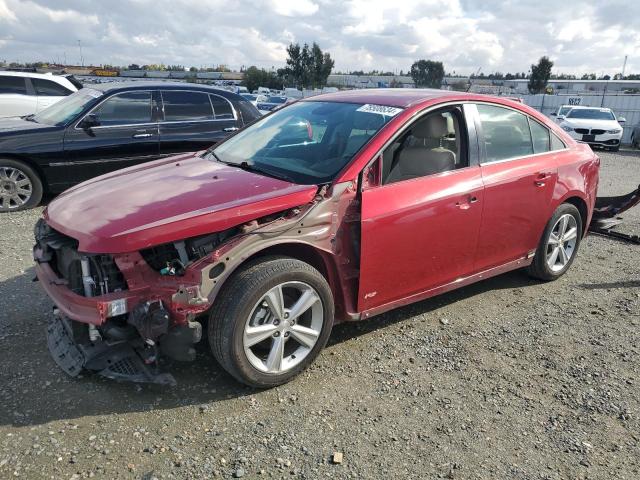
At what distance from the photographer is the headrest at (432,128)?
12.4ft

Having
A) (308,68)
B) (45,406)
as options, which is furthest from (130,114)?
(308,68)

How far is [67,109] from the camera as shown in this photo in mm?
7234

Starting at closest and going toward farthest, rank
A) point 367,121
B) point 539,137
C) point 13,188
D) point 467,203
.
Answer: point 367,121
point 467,203
point 539,137
point 13,188

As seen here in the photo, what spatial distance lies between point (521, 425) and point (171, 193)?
2.45 m

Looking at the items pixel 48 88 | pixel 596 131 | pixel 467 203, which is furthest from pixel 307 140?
pixel 596 131

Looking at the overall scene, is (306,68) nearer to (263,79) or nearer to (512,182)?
(263,79)

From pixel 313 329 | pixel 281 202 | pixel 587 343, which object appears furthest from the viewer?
pixel 587 343

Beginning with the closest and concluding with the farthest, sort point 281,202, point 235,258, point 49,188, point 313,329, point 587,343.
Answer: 1. point 235,258
2. point 281,202
3. point 313,329
4. point 587,343
5. point 49,188

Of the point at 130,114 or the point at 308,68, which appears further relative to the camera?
the point at 308,68

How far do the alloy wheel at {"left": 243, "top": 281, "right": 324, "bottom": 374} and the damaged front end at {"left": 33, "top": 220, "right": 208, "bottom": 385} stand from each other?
338 millimetres

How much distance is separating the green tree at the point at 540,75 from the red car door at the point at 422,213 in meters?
55.5

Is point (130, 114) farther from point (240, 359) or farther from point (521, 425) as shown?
point (521, 425)

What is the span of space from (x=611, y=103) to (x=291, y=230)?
28.3m

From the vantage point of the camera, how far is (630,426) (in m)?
2.96
